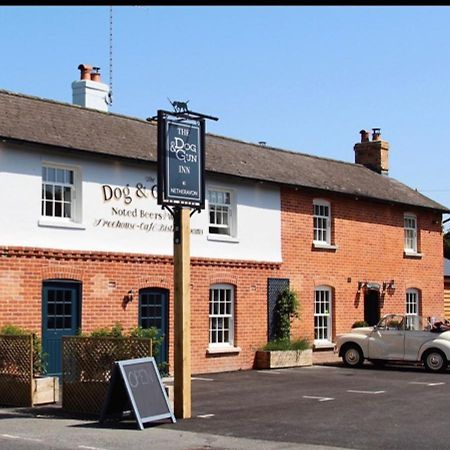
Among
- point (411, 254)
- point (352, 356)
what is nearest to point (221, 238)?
point (352, 356)

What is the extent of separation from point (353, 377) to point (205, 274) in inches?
181

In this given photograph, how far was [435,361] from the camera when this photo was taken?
72.1 ft

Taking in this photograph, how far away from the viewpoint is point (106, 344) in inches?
516

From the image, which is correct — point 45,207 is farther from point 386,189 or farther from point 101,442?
point 386,189

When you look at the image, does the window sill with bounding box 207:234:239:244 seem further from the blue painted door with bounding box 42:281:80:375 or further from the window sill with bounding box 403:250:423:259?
the window sill with bounding box 403:250:423:259

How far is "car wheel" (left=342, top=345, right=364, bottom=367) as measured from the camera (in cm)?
2342

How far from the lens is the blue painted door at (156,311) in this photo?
19812mm

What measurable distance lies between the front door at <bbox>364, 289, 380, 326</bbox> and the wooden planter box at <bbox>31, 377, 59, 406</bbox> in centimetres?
1480

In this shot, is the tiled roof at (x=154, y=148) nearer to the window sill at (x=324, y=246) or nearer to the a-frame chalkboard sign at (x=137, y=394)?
the window sill at (x=324, y=246)

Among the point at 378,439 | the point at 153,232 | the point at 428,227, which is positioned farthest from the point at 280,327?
the point at 378,439

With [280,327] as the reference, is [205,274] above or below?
above

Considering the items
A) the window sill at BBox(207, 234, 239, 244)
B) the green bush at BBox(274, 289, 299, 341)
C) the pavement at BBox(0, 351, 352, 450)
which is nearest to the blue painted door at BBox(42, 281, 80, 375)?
the pavement at BBox(0, 351, 352, 450)

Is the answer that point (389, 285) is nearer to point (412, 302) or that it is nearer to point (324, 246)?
point (412, 302)

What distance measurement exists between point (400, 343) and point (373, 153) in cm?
1115
